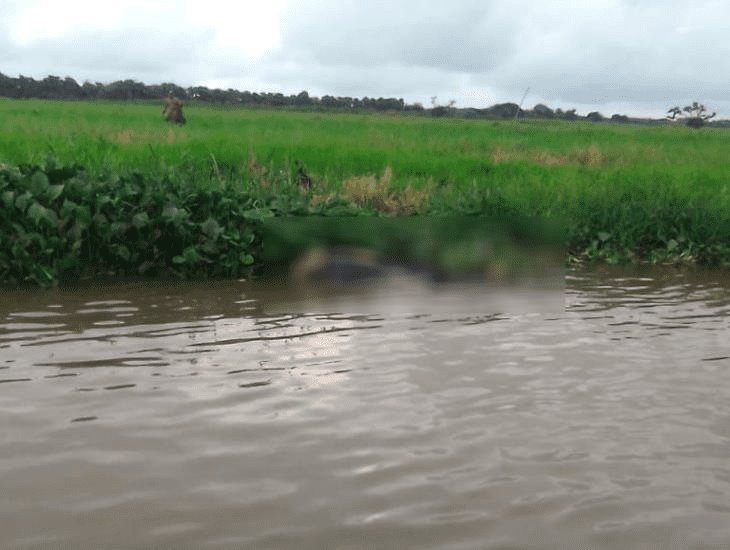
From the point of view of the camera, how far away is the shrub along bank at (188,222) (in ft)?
25.0

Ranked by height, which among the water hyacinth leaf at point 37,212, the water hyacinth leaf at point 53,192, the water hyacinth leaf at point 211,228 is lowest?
the water hyacinth leaf at point 211,228

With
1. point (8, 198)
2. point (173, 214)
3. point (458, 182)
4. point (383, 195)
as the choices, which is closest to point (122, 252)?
point (173, 214)

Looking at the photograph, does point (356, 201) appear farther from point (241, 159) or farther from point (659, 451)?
point (659, 451)

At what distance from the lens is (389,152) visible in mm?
14164

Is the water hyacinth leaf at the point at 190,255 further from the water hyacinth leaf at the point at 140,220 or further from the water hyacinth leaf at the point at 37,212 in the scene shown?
the water hyacinth leaf at the point at 37,212

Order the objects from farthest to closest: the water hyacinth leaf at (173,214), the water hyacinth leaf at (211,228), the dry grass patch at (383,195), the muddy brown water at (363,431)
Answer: the dry grass patch at (383,195) → the water hyacinth leaf at (211,228) → the water hyacinth leaf at (173,214) → the muddy brown water at (363,431)

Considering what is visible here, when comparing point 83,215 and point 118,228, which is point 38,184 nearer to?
point 83,215

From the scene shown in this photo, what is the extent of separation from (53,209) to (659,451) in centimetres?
586

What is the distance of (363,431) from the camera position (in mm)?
3764

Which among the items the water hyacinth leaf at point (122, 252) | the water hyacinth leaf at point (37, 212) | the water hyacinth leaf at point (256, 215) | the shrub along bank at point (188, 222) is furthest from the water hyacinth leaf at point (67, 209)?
the water hyacinth leaf at point (256, 215)

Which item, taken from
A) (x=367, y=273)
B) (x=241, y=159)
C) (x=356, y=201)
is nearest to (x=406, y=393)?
(x=367, y=273)

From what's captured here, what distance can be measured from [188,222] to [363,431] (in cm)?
468

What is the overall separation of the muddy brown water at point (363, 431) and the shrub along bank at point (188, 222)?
4.87 ft

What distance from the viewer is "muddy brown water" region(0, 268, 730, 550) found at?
2.94 m
